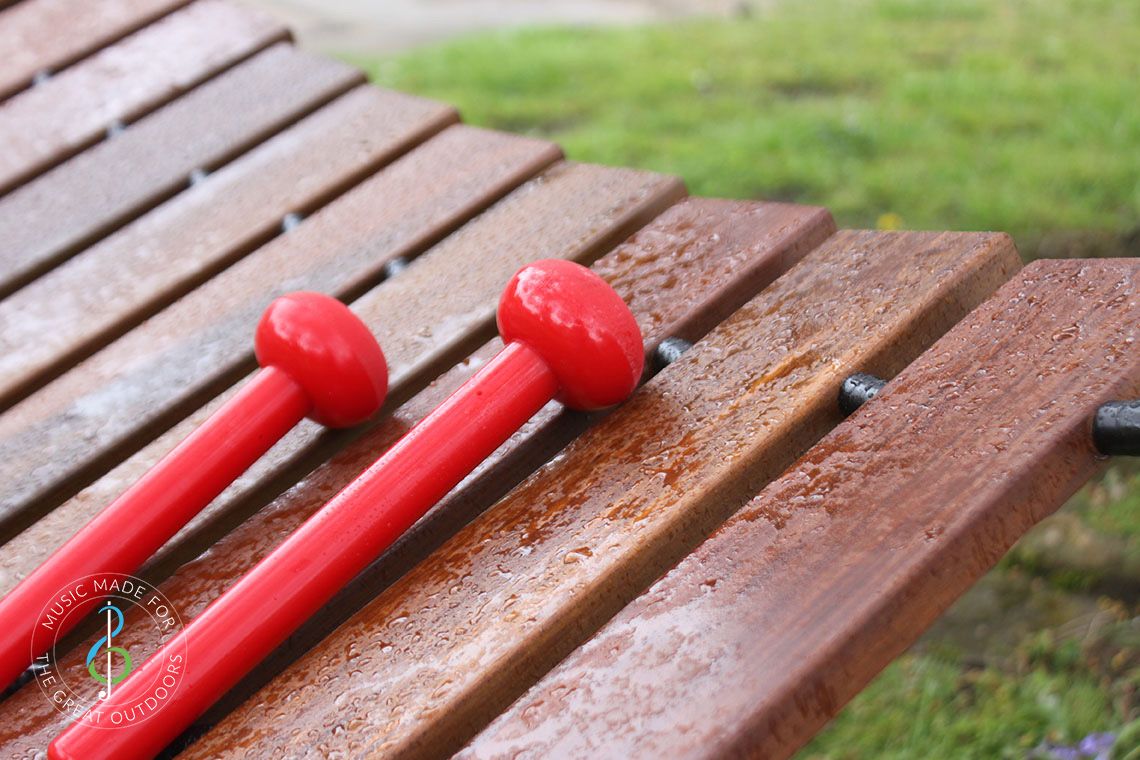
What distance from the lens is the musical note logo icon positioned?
1.16 metres

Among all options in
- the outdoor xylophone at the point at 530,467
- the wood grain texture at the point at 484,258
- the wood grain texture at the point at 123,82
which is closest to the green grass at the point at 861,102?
the wood grain texture at the point at 123,82

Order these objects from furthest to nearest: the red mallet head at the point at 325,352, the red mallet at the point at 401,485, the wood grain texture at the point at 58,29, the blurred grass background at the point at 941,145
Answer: the wood grain texture at the point at 58,29
the blurred grass background at the point at 941,145
the red mallet head at the point at 325,352
the red mallet at the point at 401,485

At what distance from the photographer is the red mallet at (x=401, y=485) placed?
107cm

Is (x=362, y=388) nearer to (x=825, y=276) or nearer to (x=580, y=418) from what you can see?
(x=580, y=418)

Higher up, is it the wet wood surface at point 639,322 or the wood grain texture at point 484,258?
the wood grain texture at point 484,258

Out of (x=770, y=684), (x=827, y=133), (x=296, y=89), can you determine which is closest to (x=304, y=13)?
(x=827, y=133)

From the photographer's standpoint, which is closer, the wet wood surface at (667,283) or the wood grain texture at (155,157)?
the wet wood surface at (667,283)

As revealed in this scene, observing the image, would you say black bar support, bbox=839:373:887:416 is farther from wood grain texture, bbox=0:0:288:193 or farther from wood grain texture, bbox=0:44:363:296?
wood grain texture, bbox=0:0:288:193

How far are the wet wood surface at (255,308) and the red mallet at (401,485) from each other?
268 millimetres

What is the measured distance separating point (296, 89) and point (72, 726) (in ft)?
4.52

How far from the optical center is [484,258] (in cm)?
167

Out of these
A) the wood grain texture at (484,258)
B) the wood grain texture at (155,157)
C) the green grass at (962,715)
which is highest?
the wood grain texture at (155,157)

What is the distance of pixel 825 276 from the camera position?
1.44 meters

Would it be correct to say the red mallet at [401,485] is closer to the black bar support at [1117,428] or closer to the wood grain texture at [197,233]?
the black bar support at [1117,428]
